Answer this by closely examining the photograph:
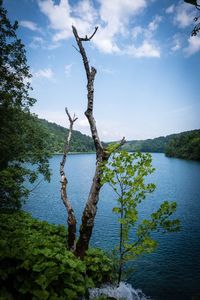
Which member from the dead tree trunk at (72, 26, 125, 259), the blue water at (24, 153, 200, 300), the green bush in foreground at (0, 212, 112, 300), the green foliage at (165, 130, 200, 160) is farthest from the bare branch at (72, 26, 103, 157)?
the green foliage at (165, 130, 200, 160)

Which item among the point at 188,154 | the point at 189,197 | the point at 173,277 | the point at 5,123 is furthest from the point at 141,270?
the point at 188,154

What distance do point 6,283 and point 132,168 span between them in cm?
547

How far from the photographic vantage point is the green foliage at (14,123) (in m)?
17.4

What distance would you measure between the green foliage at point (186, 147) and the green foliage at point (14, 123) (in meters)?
103

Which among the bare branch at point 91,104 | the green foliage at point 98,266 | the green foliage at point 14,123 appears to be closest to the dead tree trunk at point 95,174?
the bare branch at point 91,104

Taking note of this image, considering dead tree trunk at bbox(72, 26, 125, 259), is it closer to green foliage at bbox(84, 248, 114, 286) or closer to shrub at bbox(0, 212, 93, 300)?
green foliage at bbox(84, 248, 114, 286)

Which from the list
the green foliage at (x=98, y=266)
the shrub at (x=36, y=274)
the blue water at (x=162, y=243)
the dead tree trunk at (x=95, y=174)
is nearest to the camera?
the shrub at (x=36, y=274)

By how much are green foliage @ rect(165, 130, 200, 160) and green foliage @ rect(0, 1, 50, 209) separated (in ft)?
339

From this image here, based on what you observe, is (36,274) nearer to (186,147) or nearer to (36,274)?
(36,274)

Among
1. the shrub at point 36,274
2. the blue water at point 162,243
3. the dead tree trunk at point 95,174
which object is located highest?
the dead tree trunk at point 95,174

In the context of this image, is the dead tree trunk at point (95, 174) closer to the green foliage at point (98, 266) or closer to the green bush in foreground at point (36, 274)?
the green foliage at point (98, 266)

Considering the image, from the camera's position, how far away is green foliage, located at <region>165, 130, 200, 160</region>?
124500mm

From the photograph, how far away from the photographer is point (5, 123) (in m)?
18.2

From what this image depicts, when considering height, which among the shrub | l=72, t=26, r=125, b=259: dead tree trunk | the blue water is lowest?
the blue water
